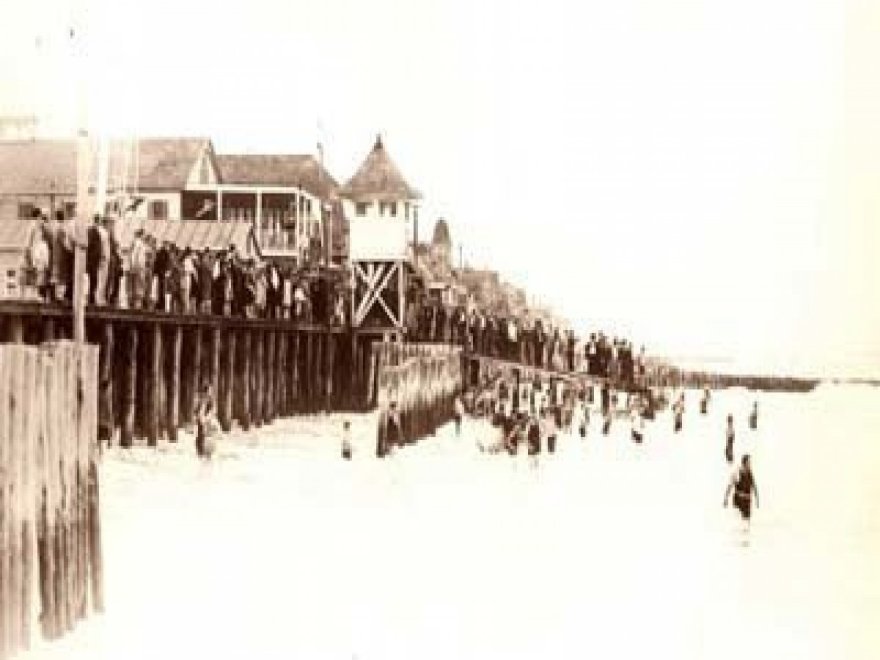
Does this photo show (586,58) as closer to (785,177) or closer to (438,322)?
(785,177)

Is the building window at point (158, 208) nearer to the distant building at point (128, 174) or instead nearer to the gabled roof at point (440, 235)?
the distant building at point (128, 174)

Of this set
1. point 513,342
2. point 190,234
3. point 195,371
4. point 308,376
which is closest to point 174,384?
point 195,371

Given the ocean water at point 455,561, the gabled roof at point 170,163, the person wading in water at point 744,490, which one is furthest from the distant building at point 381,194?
the gabled roof at point 170,163

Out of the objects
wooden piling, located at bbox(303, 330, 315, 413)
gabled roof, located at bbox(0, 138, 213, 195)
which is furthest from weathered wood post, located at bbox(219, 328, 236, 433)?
gabled roof, located at bbox(0, 138, 213, 195)

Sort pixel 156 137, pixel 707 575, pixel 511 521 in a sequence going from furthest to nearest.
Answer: pixel 156 137
pixel 511 521
pixel 707 575

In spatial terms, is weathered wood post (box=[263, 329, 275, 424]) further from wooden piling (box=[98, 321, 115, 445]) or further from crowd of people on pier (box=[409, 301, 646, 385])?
crowd of people on pier (box=[409, 301, 646, 385])

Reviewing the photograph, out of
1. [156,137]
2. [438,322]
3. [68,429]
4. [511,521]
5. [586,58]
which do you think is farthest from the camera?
[156,137]

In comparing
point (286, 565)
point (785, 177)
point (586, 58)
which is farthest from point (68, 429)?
point (785, 177)
